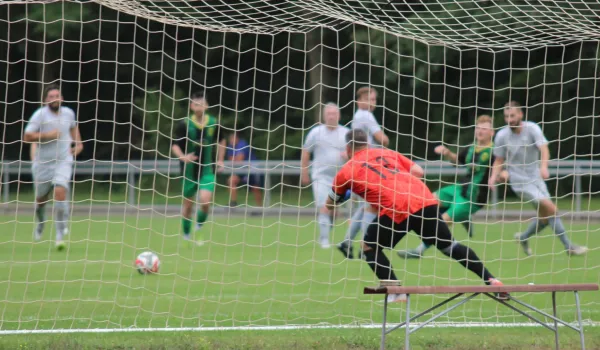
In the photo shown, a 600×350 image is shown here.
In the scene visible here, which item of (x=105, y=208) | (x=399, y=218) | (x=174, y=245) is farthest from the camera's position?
(x=105, y=208)

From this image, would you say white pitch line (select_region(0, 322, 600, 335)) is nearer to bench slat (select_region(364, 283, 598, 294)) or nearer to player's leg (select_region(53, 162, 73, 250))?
bench slat (select_region(364, 283, 598, 294))

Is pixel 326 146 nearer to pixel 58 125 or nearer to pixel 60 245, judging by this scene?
pixel 58 125

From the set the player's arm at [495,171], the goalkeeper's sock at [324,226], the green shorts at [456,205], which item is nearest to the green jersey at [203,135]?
the goalkeeper's sock at [324,226]

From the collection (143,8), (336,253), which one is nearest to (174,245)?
(336,253)

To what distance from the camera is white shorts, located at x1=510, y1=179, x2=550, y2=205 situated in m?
11.0

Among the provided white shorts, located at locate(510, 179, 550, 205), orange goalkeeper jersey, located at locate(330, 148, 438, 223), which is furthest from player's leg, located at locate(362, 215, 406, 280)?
white shorts, located at locate(510, 179, 550, 205)

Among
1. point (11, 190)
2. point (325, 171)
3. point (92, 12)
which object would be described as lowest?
point (11, 190)

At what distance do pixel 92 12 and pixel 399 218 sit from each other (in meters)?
14.3

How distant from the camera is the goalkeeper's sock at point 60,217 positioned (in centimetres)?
1157

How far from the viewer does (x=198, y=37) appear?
73.3 ft

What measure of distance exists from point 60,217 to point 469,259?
628cm

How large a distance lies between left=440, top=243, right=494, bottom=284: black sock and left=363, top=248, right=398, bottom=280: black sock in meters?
0.54

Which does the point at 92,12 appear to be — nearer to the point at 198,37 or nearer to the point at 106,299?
the point at 198,37

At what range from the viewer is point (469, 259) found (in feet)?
24.1
